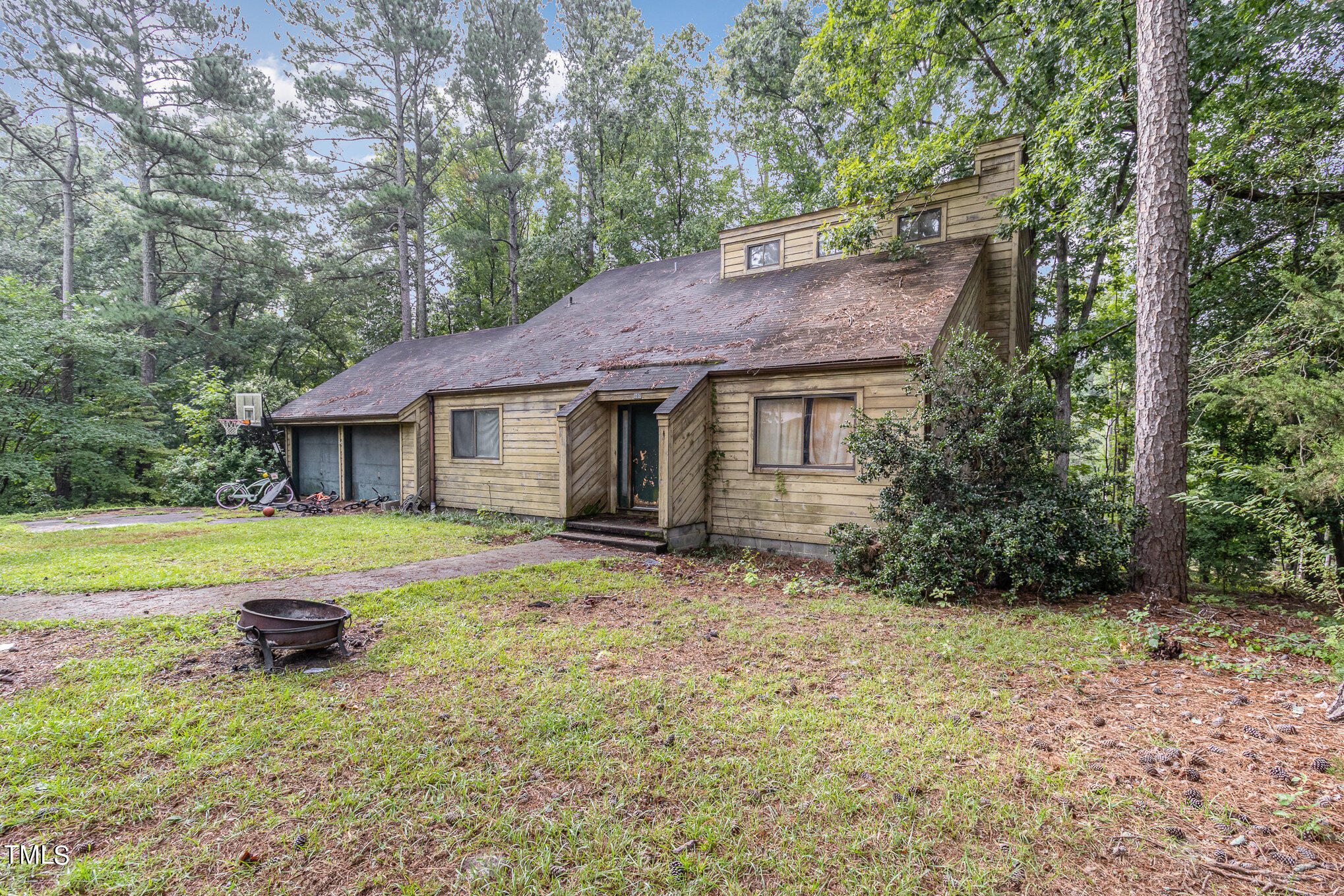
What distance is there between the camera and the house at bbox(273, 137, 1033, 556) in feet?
25.7

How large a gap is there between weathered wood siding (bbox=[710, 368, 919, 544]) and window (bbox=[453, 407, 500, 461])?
5206 mm

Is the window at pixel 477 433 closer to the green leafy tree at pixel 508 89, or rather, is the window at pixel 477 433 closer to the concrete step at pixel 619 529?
the concrete step at pixel 619 529

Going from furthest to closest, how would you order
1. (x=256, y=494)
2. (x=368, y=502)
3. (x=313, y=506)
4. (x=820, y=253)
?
1. (x=256, y=494)
2. (x=368, y=502)
3. (x=313, y=506)
4. (x=820, y=253)

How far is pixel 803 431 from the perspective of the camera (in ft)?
26.1

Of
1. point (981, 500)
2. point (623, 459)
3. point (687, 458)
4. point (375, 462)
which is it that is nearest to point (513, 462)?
point (623, 459)

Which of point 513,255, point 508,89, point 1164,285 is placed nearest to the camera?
point 1164,285

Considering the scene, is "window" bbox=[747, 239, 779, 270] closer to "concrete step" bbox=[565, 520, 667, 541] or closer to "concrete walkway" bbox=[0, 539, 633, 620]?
"concrete step" bbox=[565, 520, 667, 541]

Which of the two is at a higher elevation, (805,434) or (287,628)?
(805,434)

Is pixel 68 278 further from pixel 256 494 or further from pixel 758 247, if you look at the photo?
pixel 758 247

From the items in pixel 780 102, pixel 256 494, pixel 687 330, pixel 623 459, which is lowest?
pixel 256 494

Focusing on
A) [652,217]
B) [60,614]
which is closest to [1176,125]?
[60,614]

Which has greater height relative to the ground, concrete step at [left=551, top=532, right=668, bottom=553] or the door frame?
the door frame

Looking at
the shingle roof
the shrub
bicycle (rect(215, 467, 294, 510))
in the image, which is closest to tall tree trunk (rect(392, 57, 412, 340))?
the shingle roof

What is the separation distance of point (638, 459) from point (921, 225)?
6.58 meters
